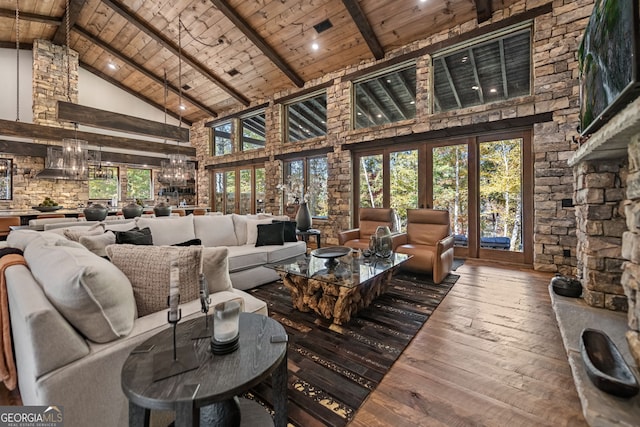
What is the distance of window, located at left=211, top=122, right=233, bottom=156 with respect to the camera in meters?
8.72

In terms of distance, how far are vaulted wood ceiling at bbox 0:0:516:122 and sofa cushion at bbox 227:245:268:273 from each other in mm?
4108

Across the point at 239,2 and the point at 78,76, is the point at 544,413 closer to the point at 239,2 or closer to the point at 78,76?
the point at 239,2

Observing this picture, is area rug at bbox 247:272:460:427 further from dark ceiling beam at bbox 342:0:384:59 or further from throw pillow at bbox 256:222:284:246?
dark ceiling beam at bbox 342:0:384:59

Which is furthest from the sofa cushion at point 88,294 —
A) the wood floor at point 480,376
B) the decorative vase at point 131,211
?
the decorative vase at point 131,211

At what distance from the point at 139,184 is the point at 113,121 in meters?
5.67

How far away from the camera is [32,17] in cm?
544

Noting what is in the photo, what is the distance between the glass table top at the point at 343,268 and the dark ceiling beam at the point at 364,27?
3977mm

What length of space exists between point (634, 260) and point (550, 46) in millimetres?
3907

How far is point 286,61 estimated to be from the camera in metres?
6.05

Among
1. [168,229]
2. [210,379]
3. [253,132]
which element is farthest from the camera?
[253,132]

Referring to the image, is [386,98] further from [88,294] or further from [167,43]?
[88,294]

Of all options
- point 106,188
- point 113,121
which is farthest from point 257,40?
point 106,188

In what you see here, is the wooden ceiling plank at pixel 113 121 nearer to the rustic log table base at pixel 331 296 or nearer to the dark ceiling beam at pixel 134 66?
the dark ceiling beam at pixel 134 66

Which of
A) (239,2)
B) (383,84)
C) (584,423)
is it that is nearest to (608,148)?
(584,423)
